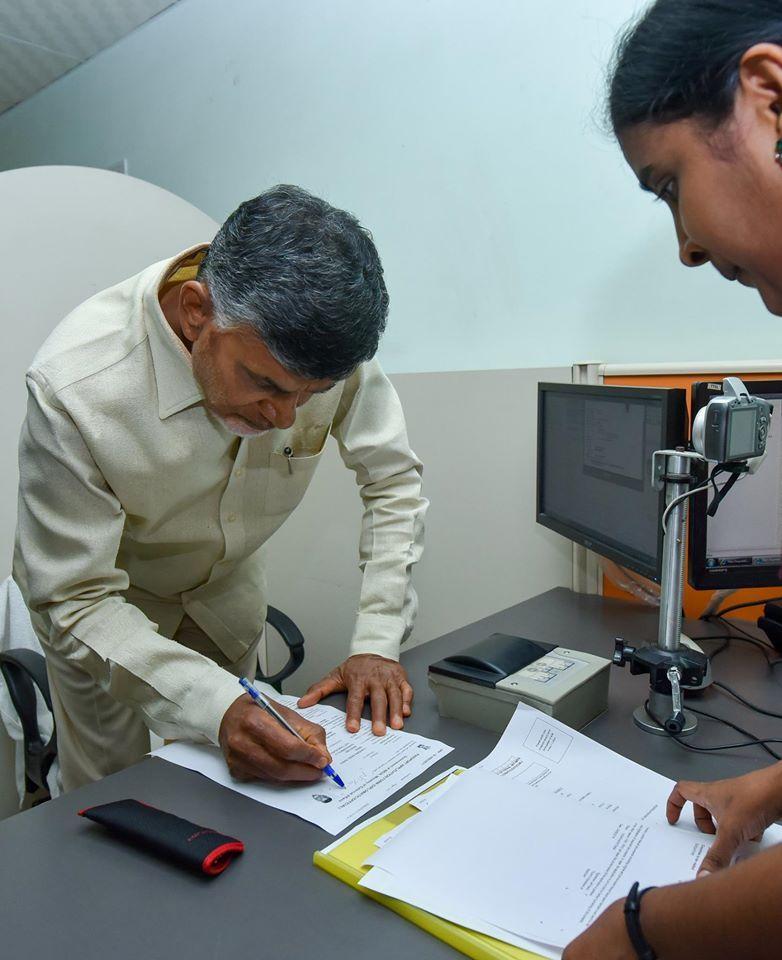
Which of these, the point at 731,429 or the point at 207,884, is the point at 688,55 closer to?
the point at 731,429

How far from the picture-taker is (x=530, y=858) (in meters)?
0.68

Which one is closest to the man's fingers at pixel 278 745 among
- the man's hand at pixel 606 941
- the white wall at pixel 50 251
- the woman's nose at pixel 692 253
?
the man's hand at pixel 606 941

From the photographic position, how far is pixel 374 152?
1964 mm

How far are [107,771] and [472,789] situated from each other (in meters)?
0.81

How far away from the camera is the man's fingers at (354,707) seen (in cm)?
100

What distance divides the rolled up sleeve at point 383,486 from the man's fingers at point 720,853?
67 cm

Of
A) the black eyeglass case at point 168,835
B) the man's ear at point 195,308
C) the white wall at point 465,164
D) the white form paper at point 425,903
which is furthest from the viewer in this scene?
the white wall at point 465,164

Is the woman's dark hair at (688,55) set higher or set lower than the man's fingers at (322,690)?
higher

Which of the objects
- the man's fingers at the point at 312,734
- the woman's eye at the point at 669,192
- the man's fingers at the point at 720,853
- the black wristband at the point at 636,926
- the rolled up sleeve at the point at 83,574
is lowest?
the man's fingers at the point at 720,853

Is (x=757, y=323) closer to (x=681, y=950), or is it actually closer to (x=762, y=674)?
(x=762, y=674)

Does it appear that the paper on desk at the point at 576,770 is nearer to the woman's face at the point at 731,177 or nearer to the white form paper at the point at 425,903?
the white form paper at the point at 425,903

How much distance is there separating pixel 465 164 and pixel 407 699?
132 centimetres

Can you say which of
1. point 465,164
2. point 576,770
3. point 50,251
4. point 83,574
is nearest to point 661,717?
point 576,770

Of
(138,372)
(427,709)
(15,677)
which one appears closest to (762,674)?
(427,709)
